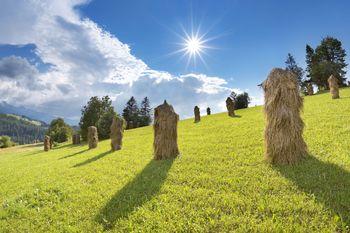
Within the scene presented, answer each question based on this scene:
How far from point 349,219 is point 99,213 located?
728 centimetres

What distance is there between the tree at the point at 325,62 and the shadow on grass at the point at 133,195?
79642 mm

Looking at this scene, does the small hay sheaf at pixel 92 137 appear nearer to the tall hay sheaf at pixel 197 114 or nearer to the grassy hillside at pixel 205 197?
the tall hay sheaf at pixel 197 114

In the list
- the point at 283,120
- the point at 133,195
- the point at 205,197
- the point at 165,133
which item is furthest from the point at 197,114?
the point at 205,197

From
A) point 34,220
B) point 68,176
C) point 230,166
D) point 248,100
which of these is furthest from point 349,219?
point 248,100

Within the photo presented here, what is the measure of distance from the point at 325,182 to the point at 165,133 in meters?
9.46

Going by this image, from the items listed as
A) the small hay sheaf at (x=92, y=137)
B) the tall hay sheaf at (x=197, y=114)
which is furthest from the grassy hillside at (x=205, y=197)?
the tall hay sheaf at (x=197, y=114)

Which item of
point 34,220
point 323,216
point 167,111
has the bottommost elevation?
point 34,220

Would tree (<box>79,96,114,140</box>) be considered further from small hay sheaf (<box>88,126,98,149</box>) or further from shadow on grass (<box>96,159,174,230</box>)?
shadow on grass (<box>96,159,174,230</box>)

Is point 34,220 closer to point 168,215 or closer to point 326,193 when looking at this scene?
point 168,215

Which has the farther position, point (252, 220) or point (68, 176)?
point (68, 176)

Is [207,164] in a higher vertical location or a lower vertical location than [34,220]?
higher

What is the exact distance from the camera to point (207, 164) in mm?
13375

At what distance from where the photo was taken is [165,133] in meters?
16.8

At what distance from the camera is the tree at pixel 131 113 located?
8882cm
